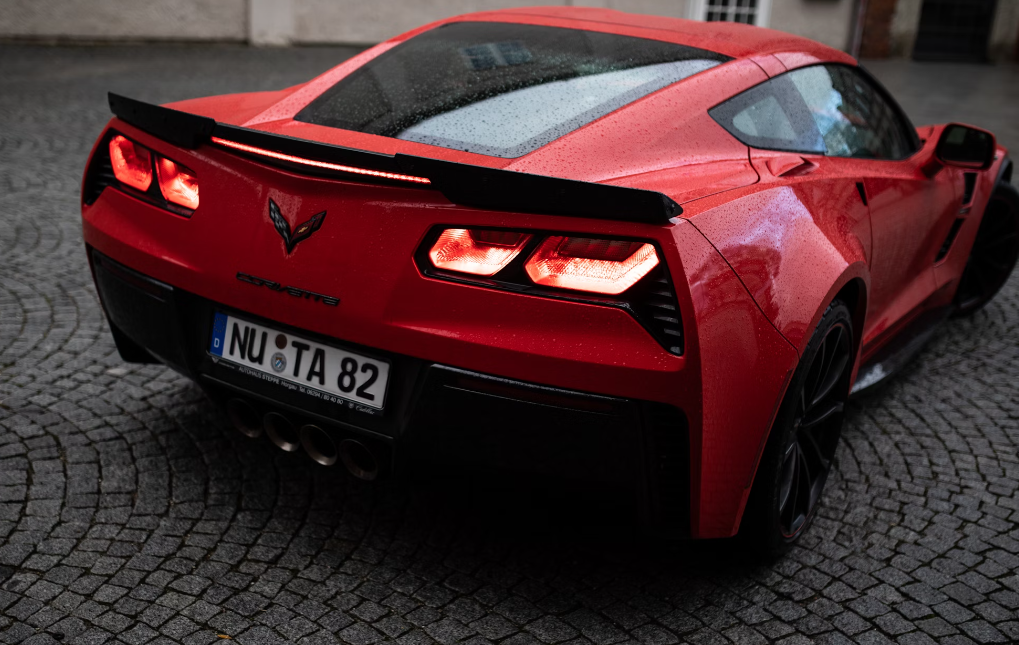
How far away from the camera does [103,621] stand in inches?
89.3

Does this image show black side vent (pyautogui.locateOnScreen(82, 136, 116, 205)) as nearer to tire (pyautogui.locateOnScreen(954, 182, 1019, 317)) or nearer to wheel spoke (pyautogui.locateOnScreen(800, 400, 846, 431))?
wheel spoke (pyautogui.locateOnScreen(800, 400, 846, 431))

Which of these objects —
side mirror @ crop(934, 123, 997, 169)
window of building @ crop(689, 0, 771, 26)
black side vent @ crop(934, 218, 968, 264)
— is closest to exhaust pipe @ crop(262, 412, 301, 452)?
side mirror @ crop(934, 123, 997, 169)

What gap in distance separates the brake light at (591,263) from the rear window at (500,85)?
0.40 m

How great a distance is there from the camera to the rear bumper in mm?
2145

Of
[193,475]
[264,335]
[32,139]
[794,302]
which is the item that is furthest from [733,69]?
[32,139]

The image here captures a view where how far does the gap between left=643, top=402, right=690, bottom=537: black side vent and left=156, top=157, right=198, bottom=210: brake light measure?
4.02 feet

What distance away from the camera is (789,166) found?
273 cm

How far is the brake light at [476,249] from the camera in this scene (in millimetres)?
2150

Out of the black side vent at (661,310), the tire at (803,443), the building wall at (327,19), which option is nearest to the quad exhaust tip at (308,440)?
the black side vent at (661,310)

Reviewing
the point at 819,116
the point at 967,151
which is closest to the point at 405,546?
the point at 819,116

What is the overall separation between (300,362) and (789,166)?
4.46ft

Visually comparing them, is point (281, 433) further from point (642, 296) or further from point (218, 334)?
point (642, 296)

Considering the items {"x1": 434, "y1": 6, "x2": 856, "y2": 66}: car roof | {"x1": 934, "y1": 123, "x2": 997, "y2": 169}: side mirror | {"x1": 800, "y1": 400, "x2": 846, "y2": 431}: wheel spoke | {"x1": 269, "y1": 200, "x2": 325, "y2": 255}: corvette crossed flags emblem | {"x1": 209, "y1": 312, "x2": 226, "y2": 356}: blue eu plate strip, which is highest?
{"x1": 434, "y1": 6, "x2": 856, "y2": 66}: car roof

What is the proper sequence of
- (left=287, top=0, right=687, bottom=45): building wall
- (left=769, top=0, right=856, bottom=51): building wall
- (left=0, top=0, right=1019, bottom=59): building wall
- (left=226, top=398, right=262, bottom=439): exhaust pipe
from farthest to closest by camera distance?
1. (left=769, top=0, right=856, bottom=51): building wall
2. (left=287, top=0, right=687, bottom=45): building wall
3. (left=0, top=0, right=1019, bottom=59): building wall
4. (left=226, top=398, right=262, bottom=439): exhaust pipe
